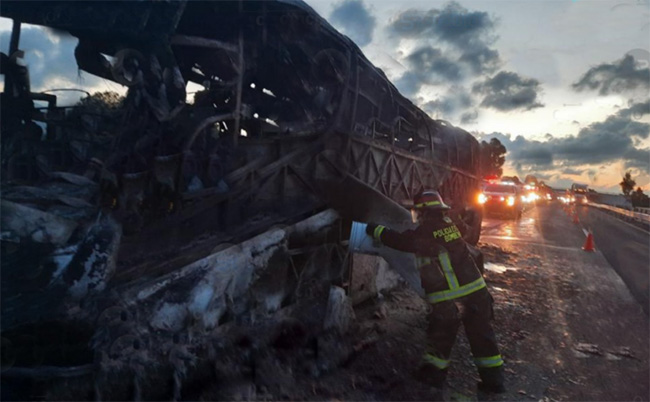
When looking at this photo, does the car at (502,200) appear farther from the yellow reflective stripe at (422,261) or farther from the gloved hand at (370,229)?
the yellow reflective stripe at (422,261)

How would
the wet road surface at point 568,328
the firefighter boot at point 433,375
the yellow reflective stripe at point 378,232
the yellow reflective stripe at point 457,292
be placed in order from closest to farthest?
1. the firefighter boot at point 433,375
2. the yellow reflective stripe at point 457,292
3. the wet road surface at point 568,328
4. the yellow reflective stripe at point 378,232

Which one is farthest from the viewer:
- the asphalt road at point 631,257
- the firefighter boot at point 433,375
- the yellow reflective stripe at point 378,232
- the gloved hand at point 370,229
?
the asphalt road at point 631,257

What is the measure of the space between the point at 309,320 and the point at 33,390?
8.75ft

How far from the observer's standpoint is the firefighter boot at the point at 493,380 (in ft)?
13.3

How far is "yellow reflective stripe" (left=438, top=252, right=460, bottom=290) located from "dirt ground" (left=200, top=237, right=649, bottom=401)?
103 cm

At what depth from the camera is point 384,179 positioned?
846 centimetres

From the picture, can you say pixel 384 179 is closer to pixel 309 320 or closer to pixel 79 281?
pixel 309 320

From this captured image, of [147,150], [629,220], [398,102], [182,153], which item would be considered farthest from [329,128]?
[629,220]

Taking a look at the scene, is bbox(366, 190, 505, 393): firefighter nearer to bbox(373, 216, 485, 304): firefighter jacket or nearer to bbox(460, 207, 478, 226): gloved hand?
bbox(373, 216, 485, 304): firefighter jacket

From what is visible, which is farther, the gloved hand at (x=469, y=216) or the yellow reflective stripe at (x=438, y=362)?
the gloved hand at (x=469, y=216)

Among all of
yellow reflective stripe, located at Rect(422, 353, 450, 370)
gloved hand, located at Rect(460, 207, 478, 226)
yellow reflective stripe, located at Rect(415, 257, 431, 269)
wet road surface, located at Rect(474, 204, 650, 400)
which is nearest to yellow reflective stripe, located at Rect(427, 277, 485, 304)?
yellow reflective stripe, located at Rect(415, 257, 431, 269)

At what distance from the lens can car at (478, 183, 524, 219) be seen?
21844 mm

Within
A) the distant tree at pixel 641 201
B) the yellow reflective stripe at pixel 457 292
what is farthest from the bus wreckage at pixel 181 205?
the distant tree at pixel 641 201

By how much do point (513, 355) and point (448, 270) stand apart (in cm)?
171
